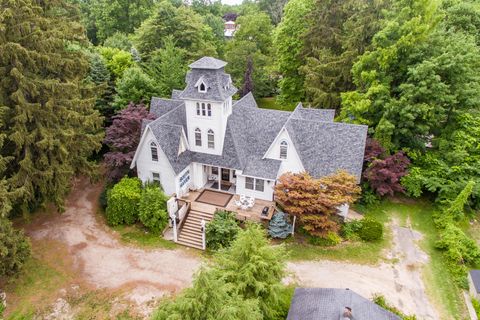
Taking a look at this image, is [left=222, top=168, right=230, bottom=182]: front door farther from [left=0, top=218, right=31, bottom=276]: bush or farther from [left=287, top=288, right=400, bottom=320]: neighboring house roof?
[left=0, top=218, right=31, bottom=276]: bush

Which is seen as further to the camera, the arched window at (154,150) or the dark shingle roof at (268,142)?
the arched window at (154,150)

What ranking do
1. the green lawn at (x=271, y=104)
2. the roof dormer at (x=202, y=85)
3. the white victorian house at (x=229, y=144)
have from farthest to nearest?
the green lawn at (x=271, y=104)
the white victorian house at (x=229, y=144)
the roof dormer at (x=202, y=85)

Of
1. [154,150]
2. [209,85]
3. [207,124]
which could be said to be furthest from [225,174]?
[209,85]

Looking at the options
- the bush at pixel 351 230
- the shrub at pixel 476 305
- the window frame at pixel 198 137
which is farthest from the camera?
the window frame at pixel 198 137

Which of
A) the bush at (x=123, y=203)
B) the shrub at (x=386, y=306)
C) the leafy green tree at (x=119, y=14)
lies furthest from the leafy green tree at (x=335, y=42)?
the leafy green tree at (x=119, y=14)

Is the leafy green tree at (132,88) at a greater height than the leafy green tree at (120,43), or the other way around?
the leafy green tree at (120,43)

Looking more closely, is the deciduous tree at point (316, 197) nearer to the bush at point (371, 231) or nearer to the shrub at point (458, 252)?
the bush at point (371, 231)

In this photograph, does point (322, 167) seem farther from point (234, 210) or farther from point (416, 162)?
point (416, 162)

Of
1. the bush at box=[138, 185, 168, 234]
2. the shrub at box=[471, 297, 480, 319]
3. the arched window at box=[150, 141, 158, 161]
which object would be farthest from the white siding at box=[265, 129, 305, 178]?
the shrub at box=[471, 297, 480, 319]

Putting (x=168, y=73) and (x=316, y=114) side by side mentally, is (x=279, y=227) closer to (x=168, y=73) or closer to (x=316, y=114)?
(x=316, y=114)
